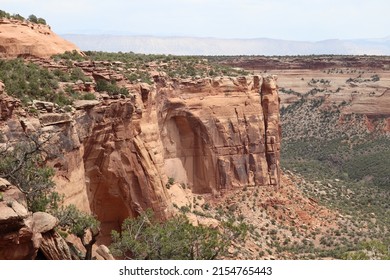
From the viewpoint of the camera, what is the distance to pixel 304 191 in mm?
50438

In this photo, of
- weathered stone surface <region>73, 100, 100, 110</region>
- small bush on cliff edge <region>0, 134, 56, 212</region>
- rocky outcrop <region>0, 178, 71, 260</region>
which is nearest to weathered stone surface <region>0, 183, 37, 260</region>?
rocky outcrop <region>0, 178, 71, 260</region>

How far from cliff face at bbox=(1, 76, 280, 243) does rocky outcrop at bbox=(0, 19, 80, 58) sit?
4743 mm

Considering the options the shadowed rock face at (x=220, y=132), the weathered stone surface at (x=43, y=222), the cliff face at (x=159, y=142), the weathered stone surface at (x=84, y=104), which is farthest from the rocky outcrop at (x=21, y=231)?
the shadowed rock face at (x=220, y=132)

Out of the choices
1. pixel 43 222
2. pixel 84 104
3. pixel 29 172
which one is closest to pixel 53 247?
pixel 43 222

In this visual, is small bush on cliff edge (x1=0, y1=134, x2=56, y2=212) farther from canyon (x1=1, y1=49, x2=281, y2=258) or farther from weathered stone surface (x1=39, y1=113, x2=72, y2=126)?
weathered stone surface (x1=39, y1=113, x2=72, y2=126)

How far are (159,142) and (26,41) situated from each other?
8.54 metres

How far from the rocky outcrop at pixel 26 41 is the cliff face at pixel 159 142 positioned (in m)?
4.74

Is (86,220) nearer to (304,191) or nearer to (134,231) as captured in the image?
(134,231)

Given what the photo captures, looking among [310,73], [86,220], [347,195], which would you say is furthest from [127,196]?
[310,73]

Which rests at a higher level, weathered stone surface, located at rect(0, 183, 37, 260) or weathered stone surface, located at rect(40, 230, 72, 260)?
weathered stone surface, located at rect(0, 183, 37, 260)

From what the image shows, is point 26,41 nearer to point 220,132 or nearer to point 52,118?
point 52,118

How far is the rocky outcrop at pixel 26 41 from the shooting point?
91.8 feet

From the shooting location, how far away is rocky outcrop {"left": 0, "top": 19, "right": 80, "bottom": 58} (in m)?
28.0

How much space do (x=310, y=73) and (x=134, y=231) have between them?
86348 mm
